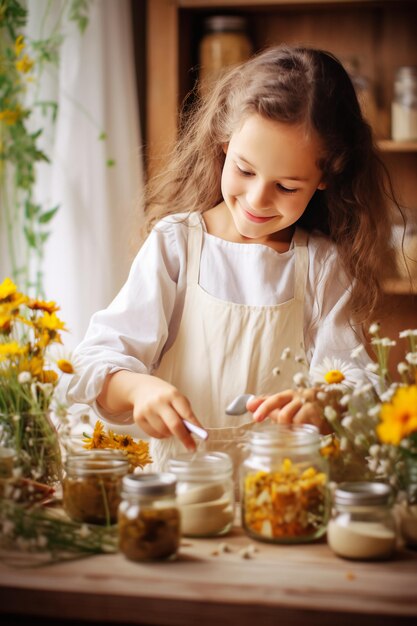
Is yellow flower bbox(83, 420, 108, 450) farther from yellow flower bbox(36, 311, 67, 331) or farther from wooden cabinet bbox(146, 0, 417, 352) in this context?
wooden cabinet bbox(146, 0, 417, 352)

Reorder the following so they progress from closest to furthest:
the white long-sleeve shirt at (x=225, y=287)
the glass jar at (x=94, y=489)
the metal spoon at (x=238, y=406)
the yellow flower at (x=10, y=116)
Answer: the glass jar at (x=94, y=489)
the metal spoon at (x=238, y=406)
the white long-sleeve shirt at (x=225, y=287)
the yellow flower at (x=10, y=116)

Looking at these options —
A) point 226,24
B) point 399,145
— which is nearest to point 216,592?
point 399,145

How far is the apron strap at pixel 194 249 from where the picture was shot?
1566 millimetres

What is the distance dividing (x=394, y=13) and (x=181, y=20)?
747mm

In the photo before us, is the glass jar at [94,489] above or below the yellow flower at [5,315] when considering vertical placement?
below

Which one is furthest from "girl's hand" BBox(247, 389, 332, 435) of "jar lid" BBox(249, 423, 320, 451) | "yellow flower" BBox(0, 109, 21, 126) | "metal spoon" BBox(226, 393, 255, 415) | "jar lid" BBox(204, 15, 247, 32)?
"jar lid" BBox(204, 15, 247, 32)

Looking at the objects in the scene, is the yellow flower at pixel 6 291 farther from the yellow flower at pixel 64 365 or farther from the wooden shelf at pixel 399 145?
the wooden shelf at pixel 399 145

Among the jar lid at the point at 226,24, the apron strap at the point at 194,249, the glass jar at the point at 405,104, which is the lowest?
the apron strap at the point at 194,249

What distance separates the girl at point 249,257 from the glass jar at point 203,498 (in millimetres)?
371

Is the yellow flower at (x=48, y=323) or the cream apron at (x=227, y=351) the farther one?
the cream apron at (x=227, y=351)

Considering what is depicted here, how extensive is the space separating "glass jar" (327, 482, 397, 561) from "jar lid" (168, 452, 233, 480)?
5.9 inches

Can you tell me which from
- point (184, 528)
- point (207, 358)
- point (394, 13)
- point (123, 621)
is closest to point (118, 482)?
point (184, 528)

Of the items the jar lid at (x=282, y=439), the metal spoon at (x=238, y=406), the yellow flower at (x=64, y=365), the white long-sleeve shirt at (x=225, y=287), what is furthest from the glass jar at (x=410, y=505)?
the white long-sleeve shirt at (x=225, y=287)

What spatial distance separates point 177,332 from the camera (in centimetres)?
157
